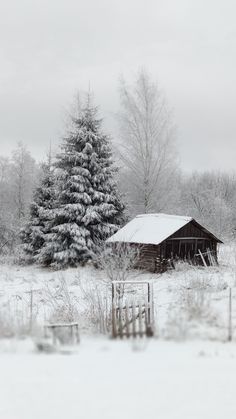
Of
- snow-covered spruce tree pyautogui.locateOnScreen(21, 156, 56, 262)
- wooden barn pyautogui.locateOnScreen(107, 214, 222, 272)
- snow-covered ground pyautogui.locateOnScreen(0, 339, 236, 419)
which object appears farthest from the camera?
snow-covered spruce tree pyautogui.locateOnScreen(21, 156, 56, 262)

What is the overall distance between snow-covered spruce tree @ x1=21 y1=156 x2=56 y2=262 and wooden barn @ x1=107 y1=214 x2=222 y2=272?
18.7 feet

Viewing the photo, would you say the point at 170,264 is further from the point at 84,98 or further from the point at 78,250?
the point at 84,98

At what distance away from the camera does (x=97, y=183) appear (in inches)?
1008

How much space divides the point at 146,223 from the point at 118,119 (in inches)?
372

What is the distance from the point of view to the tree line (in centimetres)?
2470

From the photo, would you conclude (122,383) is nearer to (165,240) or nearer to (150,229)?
(165,240)

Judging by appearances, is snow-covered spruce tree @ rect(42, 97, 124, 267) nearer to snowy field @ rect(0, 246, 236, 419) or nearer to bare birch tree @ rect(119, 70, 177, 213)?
bare birch tree @ rect(119, 70, 177, 213)

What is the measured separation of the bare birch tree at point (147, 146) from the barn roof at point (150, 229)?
4.75 meters

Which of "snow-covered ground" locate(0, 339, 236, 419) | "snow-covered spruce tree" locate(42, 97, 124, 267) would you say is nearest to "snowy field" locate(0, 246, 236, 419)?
"snow-covered ground" locate(0, 339, 236, 419)

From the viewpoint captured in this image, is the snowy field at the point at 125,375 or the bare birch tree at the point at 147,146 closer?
the snowy field at the point at 125,375

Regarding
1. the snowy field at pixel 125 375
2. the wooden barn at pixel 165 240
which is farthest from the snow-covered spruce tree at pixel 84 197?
the snowy field at pixel 125 375

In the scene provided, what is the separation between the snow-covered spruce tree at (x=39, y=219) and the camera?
2720 cm

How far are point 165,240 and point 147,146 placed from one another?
28.2 feet

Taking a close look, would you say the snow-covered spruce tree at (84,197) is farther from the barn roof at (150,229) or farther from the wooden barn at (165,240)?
the wooden barn at (165,240)
